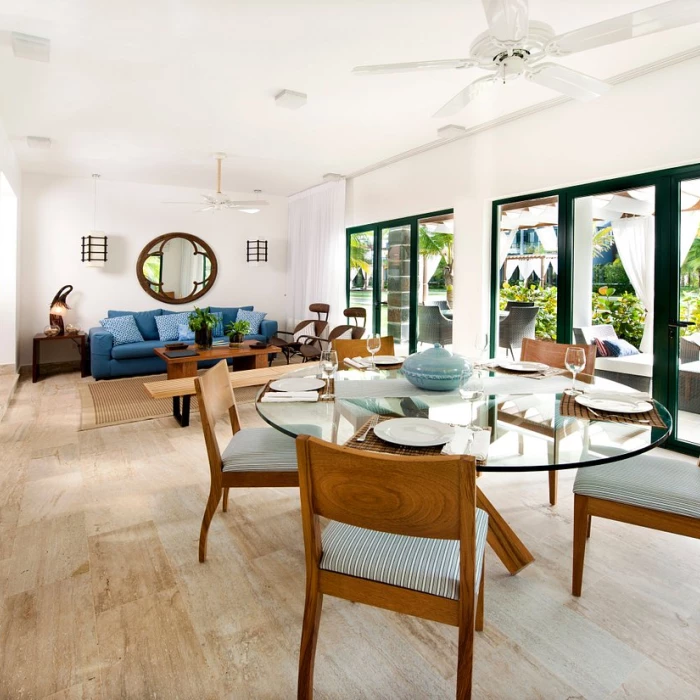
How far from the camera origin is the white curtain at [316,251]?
6629 mm

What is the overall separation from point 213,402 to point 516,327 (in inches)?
127

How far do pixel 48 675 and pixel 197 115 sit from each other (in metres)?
4.02

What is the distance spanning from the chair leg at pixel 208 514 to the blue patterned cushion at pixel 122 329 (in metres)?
4.74

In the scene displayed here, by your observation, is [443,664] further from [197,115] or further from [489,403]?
[197,115]

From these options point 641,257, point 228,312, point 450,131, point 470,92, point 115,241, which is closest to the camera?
point 470,92

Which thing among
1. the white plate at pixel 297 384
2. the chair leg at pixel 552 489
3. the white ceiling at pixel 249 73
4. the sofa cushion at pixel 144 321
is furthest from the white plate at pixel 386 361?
the sofa cushion at pixel 144 321

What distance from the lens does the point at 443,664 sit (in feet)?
4.89

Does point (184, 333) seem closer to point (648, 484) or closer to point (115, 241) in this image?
point (115, 241)

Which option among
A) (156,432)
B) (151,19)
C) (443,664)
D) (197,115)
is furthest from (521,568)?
(197,115)

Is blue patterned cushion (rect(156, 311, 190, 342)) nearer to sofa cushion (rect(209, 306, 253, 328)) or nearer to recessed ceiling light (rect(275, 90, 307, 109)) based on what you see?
sofa cushion (rect(209, 306, 253, 328))

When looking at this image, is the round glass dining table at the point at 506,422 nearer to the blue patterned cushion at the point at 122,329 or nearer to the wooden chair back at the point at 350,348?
the wooden chair back at the point at 350,348

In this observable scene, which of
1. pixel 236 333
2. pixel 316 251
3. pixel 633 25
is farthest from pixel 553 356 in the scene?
pixel 316 251

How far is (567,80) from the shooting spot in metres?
2.29

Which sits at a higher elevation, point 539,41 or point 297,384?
point 539,41
